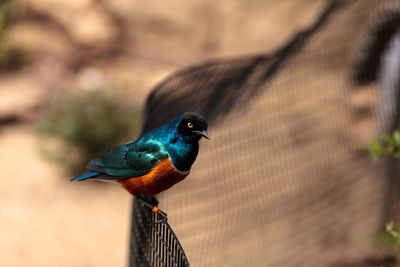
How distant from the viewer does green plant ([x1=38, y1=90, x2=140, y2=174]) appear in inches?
240

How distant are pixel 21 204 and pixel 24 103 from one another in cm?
177

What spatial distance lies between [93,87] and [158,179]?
436cm

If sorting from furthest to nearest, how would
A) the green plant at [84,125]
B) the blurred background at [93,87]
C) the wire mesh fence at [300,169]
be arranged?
the green plant at [84,125] → the blurred background at [93,87] → the wire mesh fence at [300,169]

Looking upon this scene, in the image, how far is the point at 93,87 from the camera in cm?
647

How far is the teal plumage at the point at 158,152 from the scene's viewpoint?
2162 mm

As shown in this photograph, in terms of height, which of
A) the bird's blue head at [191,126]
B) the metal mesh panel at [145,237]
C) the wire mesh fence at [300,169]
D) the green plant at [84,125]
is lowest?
the metal mesh panel at [145,237]

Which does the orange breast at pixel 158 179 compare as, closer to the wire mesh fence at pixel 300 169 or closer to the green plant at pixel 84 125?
the wire mesh fence at pixel 300 169

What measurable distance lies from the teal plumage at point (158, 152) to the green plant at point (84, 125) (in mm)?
3594

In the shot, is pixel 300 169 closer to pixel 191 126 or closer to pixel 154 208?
pixel 154 208

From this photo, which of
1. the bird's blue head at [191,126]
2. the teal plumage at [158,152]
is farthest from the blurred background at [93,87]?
the bird's blue head at [191,126]

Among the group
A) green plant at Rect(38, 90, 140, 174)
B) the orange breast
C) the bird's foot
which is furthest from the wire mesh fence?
green plant at Rect(38, 90, 140, 174)

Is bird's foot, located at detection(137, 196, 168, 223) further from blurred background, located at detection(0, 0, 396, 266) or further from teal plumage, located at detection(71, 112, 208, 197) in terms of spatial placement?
blurred background, located at detection(0, 0, 396, 266)

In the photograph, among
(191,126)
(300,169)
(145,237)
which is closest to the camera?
(191,126)

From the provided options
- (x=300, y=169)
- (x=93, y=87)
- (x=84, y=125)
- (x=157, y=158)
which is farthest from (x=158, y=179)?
(x=93, y=87)
